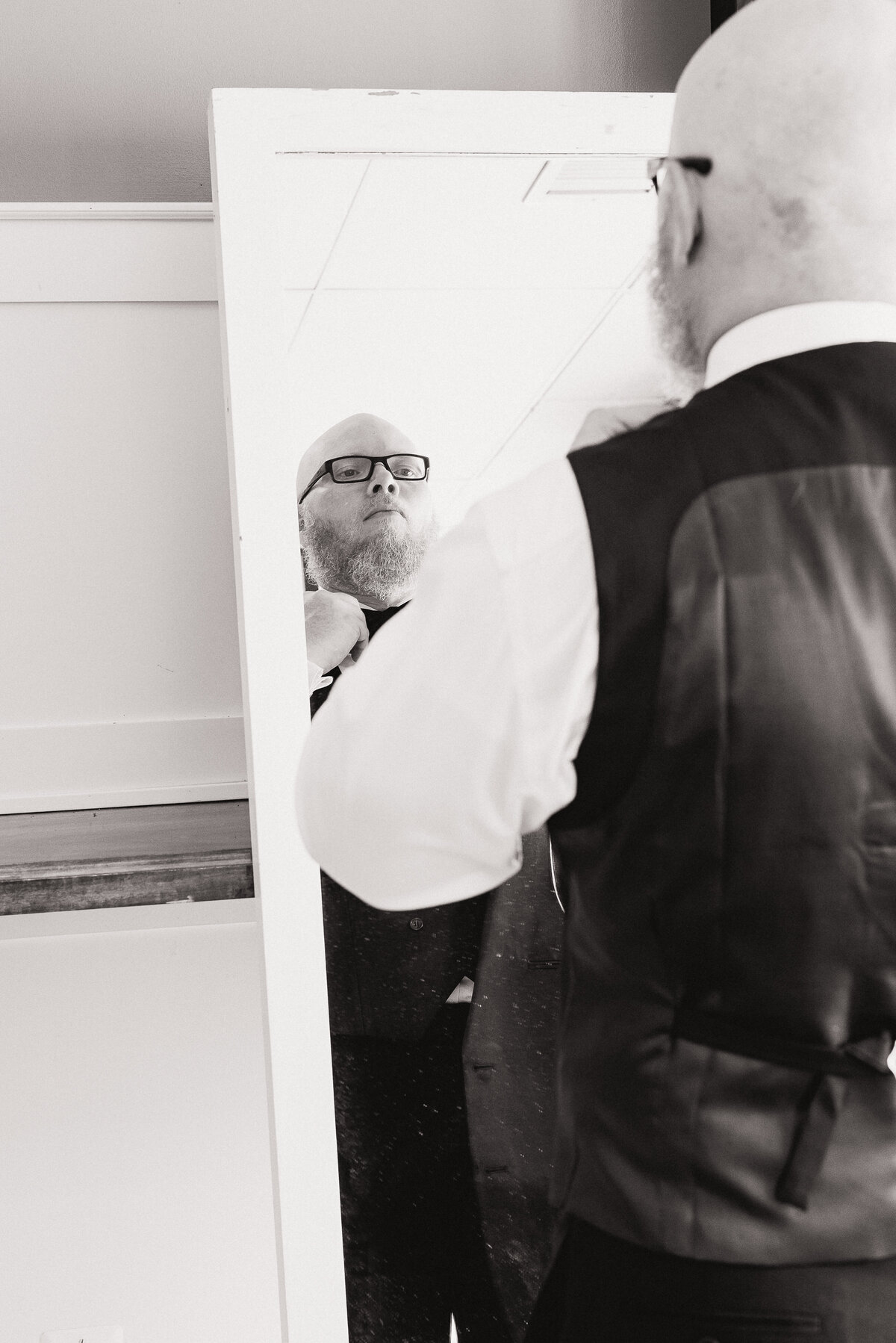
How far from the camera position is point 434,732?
80 cm

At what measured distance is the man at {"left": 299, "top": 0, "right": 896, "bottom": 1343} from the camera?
80 cm

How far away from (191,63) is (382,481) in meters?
0.74

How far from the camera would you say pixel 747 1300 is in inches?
33.4

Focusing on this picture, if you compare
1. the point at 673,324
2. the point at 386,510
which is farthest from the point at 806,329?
the point at 386,510

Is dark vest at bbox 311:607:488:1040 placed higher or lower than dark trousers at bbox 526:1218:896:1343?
higher

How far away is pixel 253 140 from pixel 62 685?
0.79 metres

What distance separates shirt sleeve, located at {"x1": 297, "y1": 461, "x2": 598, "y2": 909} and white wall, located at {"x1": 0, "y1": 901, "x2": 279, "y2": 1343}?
971 mm

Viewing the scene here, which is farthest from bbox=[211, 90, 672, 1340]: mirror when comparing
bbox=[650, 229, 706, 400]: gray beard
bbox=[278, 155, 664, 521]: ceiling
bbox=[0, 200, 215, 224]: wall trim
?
bbox=[650, 229, 706, 400]: gray beard

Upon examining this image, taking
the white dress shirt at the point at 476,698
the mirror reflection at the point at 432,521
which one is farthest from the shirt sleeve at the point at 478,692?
the mirror reflection at the point at 432,521

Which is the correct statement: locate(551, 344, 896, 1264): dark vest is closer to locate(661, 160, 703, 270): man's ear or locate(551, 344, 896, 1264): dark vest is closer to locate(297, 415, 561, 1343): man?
locate(661, 160, 703, 270): man's ear

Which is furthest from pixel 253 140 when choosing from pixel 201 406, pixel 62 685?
pixel 62 685

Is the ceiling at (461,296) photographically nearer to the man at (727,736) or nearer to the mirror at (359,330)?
the mirror at (359,330)

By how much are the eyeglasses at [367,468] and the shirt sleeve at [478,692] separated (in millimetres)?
609

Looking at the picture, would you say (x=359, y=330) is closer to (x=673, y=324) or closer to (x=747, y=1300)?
(x=673, y=324)
